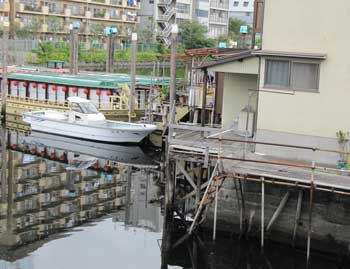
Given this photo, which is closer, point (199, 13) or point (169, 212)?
point (169, 212)

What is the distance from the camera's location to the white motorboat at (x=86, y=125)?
121 feet

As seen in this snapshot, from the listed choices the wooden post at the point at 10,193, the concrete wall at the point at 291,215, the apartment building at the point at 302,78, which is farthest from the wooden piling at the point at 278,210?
the wooden post at the point at 10,193

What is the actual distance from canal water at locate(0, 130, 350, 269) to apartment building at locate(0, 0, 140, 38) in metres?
49.8

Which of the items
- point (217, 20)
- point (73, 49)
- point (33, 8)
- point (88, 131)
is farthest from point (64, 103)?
point (217, 20)

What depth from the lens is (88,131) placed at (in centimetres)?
3844

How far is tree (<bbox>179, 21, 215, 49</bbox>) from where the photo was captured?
3496 inches

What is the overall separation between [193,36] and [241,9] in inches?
1737

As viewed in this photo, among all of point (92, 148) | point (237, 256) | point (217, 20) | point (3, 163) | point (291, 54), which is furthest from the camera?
point (217, 20)

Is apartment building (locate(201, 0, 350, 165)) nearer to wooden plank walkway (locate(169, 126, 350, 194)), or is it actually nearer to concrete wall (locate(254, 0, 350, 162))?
concrete wall (locate(254, 0, 350, 162))

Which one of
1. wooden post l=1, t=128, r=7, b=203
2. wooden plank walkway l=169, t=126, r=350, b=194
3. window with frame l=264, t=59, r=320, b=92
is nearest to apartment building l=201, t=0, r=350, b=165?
window with frame l=264, t=59, r=320, b=92

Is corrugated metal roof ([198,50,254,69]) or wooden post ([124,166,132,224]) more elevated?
corrugated metal roof ([198,50,254,69])

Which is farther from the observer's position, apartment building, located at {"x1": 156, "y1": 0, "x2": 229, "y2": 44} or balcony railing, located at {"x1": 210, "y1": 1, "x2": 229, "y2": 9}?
balcony railing, located at {"x1": 210, "y1": 1, "x2": 229, "y2": 9}

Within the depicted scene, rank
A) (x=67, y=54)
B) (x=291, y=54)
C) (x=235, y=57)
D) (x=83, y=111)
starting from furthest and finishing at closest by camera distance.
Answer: (x=67, y=54) → (x=83, y=111) → (x=235, y=57) → (x=291, y=54)

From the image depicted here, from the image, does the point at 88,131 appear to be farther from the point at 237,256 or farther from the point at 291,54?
the point at 237,256
